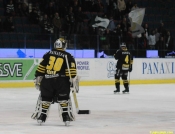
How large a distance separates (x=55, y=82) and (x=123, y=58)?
966 centimetres

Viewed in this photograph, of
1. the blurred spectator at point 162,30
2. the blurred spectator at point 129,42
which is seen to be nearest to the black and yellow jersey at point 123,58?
the blurred spectator at point 129,42

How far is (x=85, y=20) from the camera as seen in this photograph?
84.9ft

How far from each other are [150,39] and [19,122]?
1727 cm

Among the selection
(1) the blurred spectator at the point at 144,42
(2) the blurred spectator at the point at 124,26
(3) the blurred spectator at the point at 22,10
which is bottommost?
(1) the blurred spectator at the point at 144,42

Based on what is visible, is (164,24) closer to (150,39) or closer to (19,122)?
(150,39)

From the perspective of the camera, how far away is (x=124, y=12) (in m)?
27.8

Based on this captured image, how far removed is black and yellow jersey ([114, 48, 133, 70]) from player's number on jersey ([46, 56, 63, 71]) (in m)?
9.49

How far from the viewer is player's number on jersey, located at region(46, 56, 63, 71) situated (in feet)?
31.2

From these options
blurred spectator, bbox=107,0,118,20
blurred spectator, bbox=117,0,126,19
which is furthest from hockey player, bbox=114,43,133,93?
blurred spectator, bbox=117,0,126,19

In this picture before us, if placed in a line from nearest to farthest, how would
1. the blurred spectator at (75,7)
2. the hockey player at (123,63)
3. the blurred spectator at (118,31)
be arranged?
the hockey player at (123,63), the blurred spectator at (75,7), the blurred spectator at (118,31)

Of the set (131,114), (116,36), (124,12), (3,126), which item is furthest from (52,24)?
(3,126)

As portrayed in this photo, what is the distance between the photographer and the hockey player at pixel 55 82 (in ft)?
30.9

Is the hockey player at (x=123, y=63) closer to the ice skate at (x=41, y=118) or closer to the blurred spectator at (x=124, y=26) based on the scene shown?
the blurred spectator at (x=124, y=26)

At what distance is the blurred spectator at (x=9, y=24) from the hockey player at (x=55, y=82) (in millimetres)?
13085
